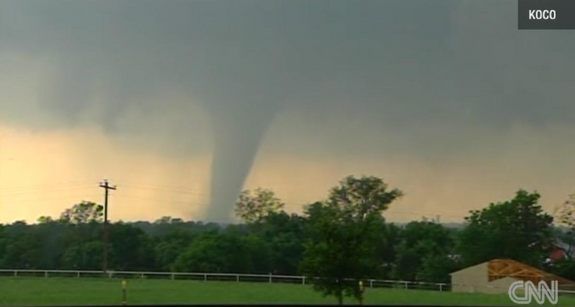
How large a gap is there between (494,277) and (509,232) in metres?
21.4

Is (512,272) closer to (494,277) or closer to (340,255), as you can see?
(494,277)

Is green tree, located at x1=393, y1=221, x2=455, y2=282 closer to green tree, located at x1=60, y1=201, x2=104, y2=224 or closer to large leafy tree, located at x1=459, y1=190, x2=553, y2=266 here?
large leafy tree, located at x1=459, y1=190, x2=553, y2=266

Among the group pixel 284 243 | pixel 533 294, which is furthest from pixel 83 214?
pixel 533 294

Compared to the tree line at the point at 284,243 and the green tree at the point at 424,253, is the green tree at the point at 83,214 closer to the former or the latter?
the tree line at the point at 284,243

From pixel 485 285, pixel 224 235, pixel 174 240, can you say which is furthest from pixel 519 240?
pixel 174 240

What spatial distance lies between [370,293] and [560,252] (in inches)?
1591

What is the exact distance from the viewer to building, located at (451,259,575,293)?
62.8m

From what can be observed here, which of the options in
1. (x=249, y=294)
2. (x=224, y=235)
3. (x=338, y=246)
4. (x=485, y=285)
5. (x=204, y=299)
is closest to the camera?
(x=338, y=246)

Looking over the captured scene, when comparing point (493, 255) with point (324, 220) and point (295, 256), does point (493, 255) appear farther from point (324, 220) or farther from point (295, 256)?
point (324, 220)

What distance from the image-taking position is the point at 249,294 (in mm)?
50125

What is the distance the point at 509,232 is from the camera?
84.8 meters

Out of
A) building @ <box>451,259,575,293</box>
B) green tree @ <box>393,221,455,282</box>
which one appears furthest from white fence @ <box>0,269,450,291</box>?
green tree @ <box>393,221,455,282</box>

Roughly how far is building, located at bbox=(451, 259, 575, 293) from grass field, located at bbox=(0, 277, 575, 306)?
9.80m

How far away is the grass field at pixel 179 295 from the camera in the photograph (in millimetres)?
43594
